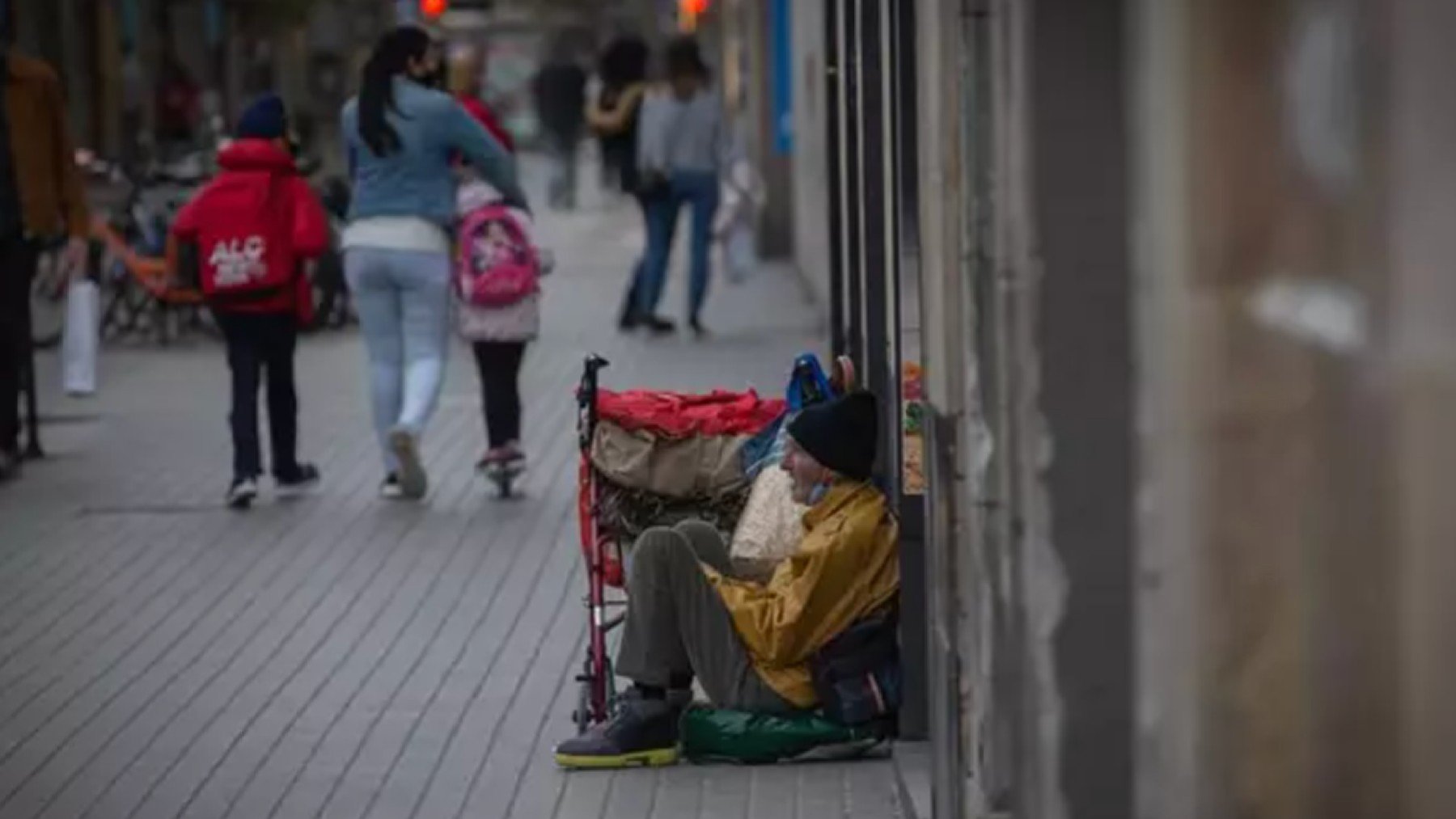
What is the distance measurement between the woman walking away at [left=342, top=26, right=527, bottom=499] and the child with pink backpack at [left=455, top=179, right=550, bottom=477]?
8 centimetres

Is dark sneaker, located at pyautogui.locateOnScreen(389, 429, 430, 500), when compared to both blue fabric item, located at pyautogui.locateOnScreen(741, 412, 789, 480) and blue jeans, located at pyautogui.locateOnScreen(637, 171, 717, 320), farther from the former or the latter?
blue jeans, located at pyautogui.locateOnScreen(637, 171, 717, 320)

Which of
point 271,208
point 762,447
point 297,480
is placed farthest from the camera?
point 297,480

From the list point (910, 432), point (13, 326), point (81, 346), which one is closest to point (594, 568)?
point (910, 432)

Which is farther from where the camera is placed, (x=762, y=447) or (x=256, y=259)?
(x=256, y=259)

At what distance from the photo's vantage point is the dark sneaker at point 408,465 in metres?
14.2

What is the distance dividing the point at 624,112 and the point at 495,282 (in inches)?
377

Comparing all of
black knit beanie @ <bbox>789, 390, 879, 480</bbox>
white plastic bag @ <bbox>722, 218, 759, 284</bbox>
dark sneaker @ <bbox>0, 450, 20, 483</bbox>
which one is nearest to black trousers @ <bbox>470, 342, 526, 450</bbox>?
dark sneaker @ <bbox>0, 450, 20, 483</bbox>

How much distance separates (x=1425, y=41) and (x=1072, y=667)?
183 centimetres

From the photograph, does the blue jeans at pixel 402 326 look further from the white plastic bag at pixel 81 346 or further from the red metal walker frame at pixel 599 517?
the red metal walker frame at pixel 599 517

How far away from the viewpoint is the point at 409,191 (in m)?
14.0

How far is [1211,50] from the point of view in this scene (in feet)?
14.0

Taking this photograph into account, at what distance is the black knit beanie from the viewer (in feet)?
28.1

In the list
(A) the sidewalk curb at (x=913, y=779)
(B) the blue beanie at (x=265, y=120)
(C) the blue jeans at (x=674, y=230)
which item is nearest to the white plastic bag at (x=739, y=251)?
(C) the blue jeans at (x=674, y=230)

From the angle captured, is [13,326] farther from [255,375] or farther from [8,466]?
[255,375]
